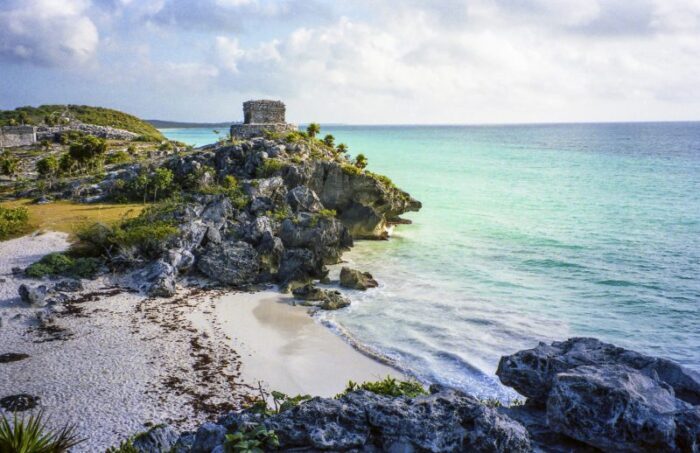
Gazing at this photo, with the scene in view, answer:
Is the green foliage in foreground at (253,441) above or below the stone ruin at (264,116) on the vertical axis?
below

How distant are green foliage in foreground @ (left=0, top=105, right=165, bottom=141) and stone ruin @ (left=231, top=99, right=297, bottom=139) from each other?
5777 cm

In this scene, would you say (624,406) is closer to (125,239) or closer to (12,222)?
(125,239)

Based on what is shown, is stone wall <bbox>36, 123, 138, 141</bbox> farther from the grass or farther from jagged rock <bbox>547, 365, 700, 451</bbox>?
jagged rock <bbox>547, 365, 700, 451</bbox>

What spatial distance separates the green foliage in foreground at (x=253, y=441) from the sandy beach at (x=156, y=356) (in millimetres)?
6298

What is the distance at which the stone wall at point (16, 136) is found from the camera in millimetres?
72938

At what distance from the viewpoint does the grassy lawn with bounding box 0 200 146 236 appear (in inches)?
1312

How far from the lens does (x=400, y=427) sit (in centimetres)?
825

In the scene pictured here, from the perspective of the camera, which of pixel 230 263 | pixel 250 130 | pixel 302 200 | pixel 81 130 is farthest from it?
pixel 81 130

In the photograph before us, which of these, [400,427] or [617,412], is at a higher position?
[617,412]

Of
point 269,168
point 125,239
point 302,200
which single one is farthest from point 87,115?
point 125,239

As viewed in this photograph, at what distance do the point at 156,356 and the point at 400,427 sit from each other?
40.9ft

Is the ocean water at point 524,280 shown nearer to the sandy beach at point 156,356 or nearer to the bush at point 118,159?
the sandy beach at point 156,356

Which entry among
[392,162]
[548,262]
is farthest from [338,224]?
[392,162]

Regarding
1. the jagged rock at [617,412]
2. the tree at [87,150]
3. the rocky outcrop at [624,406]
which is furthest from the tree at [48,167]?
the jagged rock at [617,412]
